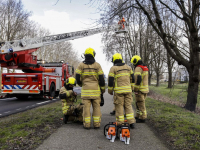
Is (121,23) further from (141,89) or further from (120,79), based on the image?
(120,79)

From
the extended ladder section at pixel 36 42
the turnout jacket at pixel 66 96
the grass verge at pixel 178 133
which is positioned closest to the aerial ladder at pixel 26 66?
the extended ladder section at pixel 36 42

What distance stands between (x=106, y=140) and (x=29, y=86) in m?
8.31

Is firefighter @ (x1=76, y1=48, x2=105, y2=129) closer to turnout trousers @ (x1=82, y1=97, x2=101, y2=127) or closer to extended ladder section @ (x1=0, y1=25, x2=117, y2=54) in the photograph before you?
turnout trousers @ (x1=82, y1=97, x2=101, y2=127)

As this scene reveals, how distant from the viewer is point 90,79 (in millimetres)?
4645

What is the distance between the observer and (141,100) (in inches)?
212

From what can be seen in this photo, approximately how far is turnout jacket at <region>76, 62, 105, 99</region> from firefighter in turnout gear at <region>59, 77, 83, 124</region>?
52 centimetres

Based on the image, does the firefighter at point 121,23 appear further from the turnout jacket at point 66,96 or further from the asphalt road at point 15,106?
the turnout jacket at point 66,96

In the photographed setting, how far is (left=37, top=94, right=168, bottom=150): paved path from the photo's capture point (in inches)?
135

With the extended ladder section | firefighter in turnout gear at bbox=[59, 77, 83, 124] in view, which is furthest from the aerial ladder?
firefighter in turnout gear at bbox=[59, 77, 83, 124]

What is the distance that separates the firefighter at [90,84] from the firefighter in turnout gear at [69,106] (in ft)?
1.57

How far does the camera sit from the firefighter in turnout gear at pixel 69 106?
4945mm

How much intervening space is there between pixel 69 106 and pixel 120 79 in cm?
156

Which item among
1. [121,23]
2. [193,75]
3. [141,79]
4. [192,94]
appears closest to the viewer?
[141,79]

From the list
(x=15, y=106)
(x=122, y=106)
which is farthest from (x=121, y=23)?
(x=122, y=106)
